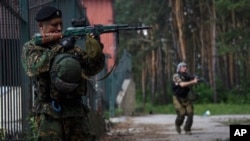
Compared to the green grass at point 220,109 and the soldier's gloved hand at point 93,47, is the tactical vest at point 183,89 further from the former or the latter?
the green grass at point 220,109

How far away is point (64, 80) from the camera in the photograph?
4.70m

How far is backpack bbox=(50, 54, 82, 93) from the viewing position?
469cm

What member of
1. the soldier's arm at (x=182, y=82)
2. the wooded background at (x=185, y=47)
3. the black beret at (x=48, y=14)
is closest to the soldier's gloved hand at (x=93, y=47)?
the black beret at (x=48, y=14)

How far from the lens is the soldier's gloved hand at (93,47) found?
4.89 m

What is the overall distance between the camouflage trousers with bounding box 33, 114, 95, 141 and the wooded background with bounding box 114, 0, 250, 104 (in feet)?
90.3

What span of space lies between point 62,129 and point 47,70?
1.82 feet

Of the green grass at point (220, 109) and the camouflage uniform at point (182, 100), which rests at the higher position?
the camouflage uniform at point (182, 100)

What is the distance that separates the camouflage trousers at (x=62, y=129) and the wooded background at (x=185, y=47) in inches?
1084

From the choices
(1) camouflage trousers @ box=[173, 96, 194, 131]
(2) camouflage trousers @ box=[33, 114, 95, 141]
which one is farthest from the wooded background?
(2) camouflage trousers @ box=[33, 114, 95, 141]

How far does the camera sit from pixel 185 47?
1416 inches

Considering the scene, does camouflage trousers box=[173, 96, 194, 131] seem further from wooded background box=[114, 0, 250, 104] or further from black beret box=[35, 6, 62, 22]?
wooded background box=[114, 0, 250, 104]

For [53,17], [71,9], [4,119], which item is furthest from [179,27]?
[53,17]

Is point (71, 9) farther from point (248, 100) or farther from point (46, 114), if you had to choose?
point (248, 100)

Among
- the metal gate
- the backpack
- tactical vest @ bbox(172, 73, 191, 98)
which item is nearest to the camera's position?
the backpack
